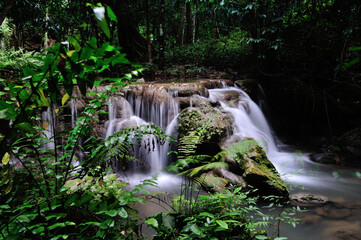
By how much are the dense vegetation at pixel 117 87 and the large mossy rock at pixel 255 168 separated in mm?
534

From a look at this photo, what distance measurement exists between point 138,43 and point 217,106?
8.95 m

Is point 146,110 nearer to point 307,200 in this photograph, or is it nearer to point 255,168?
point 255,168

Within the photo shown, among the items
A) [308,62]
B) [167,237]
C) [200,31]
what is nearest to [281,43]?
[308,62]

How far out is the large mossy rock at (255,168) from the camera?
4.62m

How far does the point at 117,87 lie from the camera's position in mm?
2137

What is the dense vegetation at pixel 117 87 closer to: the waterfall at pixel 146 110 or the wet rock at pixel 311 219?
the wet rock at pixel 311 219

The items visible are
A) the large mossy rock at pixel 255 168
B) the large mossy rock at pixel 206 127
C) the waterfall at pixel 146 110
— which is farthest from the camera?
the waterfall at pixel 146 110

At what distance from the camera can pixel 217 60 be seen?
46.0 feet

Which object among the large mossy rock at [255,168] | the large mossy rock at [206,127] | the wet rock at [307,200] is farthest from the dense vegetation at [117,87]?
the large mossy rock at [206,127]

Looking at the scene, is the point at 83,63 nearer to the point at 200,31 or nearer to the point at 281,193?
the point at 281,193

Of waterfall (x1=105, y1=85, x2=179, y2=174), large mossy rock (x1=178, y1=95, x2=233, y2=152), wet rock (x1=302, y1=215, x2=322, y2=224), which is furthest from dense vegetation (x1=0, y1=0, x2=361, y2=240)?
large mossy rock (x1=178, y1=95, x2=233, y2=152)

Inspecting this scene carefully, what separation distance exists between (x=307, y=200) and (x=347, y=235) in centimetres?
107

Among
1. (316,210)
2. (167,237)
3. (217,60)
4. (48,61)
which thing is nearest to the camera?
(48,61)

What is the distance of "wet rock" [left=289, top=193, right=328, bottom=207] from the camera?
14.7ft
